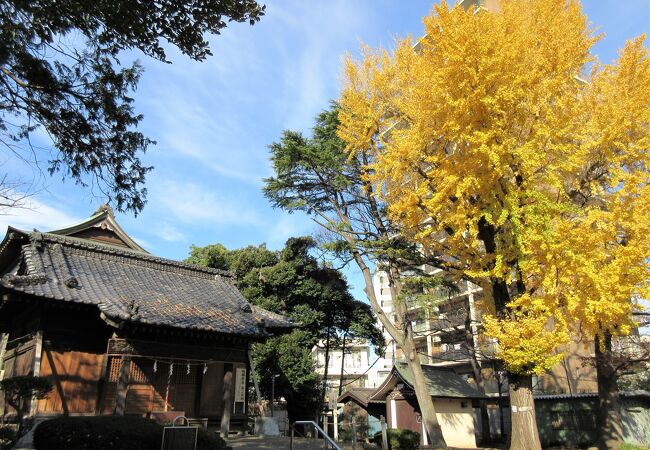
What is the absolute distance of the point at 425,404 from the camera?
47.3 feet

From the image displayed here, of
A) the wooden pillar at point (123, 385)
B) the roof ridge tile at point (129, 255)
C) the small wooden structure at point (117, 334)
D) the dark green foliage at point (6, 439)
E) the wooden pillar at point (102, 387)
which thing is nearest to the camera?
the dark green foliage at point (6, 439)

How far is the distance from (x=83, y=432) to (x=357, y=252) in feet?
34.6

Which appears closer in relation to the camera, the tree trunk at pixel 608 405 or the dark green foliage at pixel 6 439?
the dark green foliage at pixel 6 439

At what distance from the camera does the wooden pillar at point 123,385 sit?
12312mm

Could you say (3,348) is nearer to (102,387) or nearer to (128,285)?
(128,285)

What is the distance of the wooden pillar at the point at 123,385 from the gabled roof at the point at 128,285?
141 cm

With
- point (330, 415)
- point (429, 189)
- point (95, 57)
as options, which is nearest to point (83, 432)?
point (95, 57)

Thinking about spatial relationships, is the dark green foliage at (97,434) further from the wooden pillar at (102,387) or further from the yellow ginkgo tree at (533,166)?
the yellow ginkgo tree at (533,166)

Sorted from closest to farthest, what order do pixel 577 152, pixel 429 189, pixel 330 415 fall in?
pixel 577 152 → pixel 429 189 → pixel 330 415

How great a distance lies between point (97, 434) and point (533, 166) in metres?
10.0

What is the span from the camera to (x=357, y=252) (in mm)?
16250

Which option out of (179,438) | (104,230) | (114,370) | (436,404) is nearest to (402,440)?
(436,404)

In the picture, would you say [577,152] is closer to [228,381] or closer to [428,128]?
[428,128]

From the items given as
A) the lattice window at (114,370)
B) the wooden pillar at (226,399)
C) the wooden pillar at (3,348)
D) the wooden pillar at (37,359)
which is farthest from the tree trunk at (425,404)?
the wooden pillar at (3,348)
